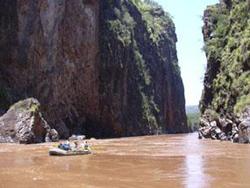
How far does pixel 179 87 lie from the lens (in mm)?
114125

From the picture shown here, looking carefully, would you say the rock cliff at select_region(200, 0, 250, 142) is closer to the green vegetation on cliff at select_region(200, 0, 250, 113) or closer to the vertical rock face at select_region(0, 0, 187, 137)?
the green vegetation on cliff at select_region(200, 0, 250, 113)

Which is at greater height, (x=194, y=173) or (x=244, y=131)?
(x=244, y=131)

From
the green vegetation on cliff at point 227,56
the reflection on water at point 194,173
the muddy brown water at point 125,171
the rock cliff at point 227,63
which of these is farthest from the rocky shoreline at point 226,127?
the reflection on water at point 194,173

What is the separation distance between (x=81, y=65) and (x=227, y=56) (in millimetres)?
19872

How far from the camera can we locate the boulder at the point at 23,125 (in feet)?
153

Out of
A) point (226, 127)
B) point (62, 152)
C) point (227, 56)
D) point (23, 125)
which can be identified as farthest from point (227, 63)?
point (62, 152)

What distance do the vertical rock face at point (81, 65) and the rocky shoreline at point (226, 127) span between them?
16.4m

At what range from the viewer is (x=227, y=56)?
181ft

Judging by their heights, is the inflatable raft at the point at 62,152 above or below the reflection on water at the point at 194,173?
above

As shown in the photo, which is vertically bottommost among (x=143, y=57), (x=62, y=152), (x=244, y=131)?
(x=62, y=152)

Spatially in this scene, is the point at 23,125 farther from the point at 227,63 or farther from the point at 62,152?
the point at 227,63

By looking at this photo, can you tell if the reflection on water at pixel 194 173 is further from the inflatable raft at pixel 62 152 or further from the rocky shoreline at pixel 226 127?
the rocky shoreline at pixel 226 127

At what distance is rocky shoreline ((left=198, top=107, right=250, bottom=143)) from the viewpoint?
42.4 meters

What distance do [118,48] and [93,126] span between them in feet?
42.6
